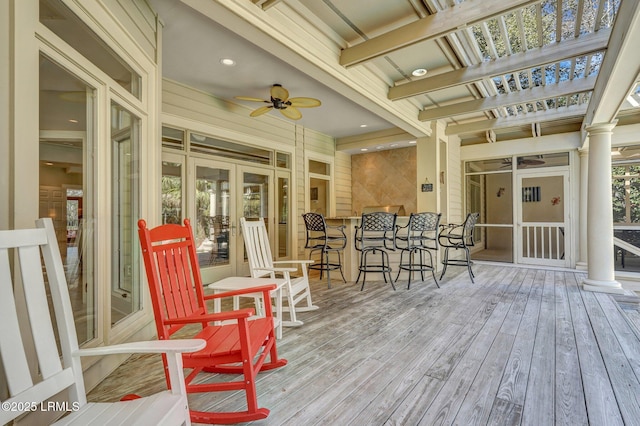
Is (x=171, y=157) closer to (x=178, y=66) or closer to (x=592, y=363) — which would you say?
(x=178, y=66)

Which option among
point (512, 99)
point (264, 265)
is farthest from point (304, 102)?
point (512, 99)

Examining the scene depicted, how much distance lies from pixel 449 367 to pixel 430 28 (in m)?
2.89

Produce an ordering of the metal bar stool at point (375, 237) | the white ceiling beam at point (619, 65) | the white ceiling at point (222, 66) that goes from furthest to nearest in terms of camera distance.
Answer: the metal bar stool at point (375, 237) < the white ceiling at point (222, 66) < the white ceiling beam at point (619, 65)

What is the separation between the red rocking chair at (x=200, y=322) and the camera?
1608 millimetres

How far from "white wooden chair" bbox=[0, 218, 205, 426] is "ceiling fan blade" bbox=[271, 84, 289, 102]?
3348 millimetres

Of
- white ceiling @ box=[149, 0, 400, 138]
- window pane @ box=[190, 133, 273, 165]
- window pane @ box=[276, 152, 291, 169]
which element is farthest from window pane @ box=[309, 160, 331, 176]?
white ceiling @ box=[149, 0, 400, 138]

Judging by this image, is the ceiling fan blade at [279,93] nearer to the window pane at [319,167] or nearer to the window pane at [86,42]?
the window pane at [86,42]

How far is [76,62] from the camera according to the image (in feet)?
6.32

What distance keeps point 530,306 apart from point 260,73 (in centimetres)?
446

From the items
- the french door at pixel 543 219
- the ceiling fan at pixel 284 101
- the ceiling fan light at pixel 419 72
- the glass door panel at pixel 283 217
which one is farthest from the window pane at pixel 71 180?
the french door at pixel 543 219

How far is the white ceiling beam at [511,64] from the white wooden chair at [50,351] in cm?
424

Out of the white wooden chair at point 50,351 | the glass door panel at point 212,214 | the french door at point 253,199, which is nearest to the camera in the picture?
the white wooden chair at point 50,351

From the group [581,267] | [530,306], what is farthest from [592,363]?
[581,267]

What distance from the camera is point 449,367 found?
2.27 m
